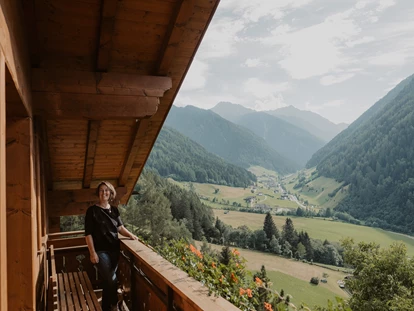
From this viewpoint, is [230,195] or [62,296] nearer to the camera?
[62,296]

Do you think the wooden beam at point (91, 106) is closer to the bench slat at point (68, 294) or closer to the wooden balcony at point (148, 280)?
the wooden balcony at point (148, 280)

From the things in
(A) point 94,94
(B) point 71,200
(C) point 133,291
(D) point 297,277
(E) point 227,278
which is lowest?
(D) point 297,277

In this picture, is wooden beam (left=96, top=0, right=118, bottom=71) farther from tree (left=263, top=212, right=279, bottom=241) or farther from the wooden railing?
tree (left=263, top=212, right=279, bottom=241)

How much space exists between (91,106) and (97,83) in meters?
0.24

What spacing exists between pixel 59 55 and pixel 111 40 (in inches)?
21.1

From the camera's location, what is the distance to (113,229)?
11.0 ft

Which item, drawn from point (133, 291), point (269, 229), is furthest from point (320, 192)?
point (133, 291)

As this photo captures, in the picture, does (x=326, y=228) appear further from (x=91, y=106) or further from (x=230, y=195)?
(x=91, y=106)

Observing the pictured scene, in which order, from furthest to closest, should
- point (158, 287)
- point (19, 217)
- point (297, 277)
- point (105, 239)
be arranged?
1. point (297, 277)
2. point (105, 239)
3. point (158, 287)
4. point (19, 217)

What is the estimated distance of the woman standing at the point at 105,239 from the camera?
3.25 m

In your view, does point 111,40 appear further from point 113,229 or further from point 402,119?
point 402,119

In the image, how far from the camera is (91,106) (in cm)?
342

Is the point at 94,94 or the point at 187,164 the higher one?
the point at 94,94

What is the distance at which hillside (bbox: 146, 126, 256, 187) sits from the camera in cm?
12888
